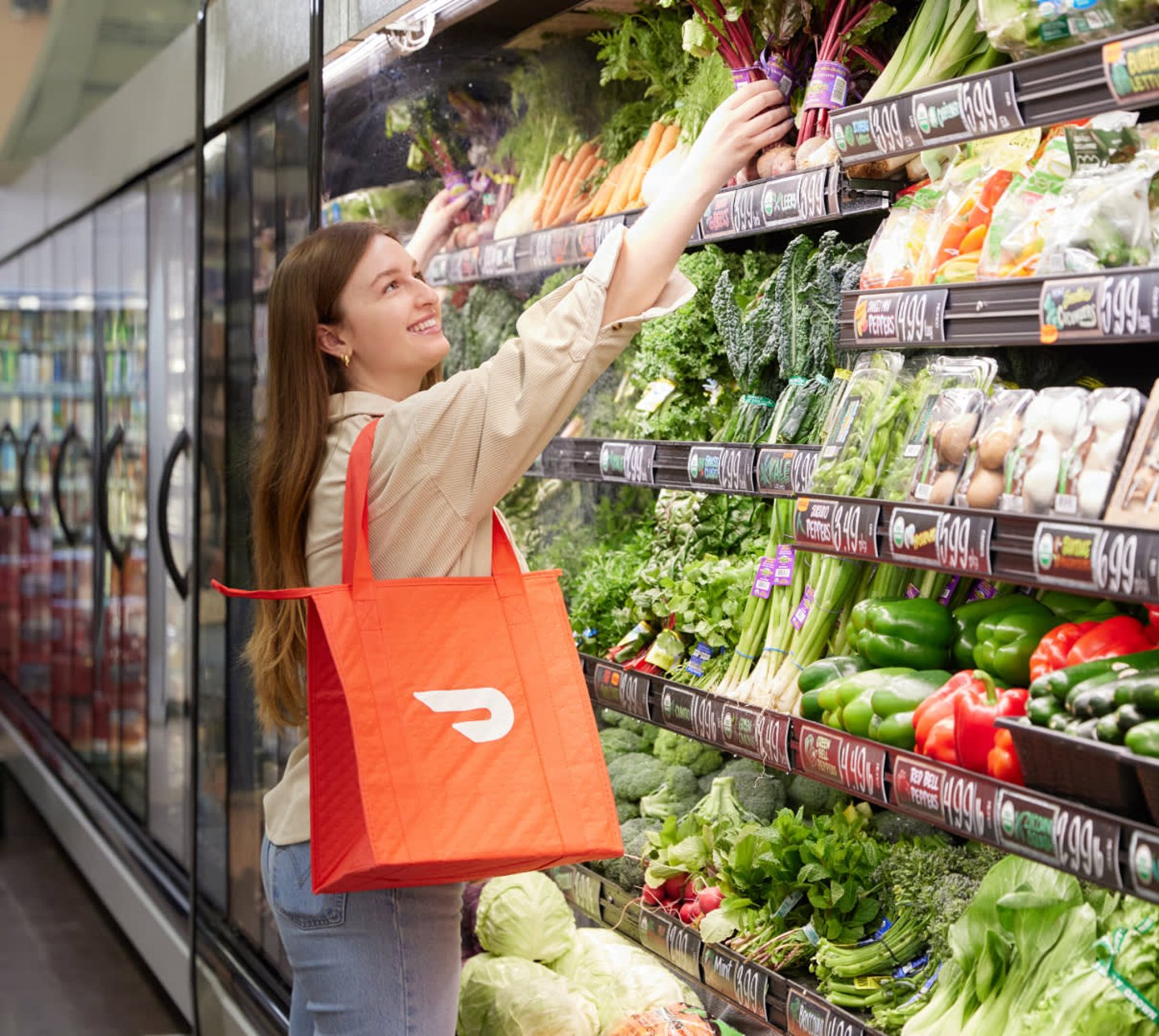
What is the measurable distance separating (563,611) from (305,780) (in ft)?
1.64

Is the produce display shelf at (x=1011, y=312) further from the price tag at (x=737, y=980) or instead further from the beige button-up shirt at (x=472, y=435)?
the price tag at (x=737, y=980)

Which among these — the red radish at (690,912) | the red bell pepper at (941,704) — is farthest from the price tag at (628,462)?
the red bell pepper at (941,704)

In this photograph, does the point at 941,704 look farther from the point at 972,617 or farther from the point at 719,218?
the point at 719,218

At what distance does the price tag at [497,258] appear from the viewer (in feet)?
11.4

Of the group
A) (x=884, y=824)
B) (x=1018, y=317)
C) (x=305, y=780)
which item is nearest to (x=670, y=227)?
(x=1018, y=317)

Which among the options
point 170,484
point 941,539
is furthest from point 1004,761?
point 170,484

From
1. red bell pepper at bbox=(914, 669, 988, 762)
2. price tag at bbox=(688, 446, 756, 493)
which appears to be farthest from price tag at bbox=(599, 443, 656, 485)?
red bell pepper at bbox=(914, 669, 988, 762)

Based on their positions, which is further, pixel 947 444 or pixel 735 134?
pixel 735 134

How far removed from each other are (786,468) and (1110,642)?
0.75 m

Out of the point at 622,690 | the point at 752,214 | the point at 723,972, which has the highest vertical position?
the point at 752,214

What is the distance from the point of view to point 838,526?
220 centimetres

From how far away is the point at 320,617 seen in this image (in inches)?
79.1

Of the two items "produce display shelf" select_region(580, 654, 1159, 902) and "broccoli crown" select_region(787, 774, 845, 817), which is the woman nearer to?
"produce display shelf" select_region(580, 654, 1159, 902)

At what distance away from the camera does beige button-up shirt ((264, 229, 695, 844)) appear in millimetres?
2107
